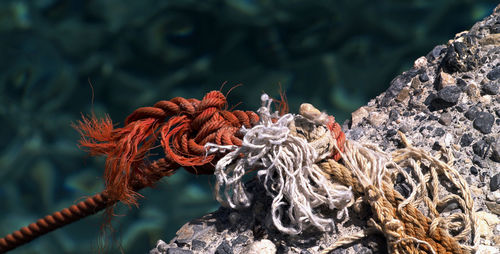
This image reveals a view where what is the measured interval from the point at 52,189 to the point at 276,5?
5.11ft

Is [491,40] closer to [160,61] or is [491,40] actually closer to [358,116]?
[358,116]

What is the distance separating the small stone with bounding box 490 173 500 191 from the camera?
1.49m

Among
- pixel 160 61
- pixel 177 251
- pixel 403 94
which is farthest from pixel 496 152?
pixel 160 61

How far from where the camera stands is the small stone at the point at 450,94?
1.68 m

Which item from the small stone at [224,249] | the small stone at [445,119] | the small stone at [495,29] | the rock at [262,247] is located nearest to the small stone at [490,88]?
the small stone at [445,119]

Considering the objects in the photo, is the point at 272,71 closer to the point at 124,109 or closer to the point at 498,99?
the point at 124,109

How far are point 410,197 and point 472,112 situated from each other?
0.42m

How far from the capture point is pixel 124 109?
2.71m

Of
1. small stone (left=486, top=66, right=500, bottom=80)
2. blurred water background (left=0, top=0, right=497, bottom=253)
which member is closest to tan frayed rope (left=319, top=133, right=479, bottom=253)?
small stone (left=486, top=66, right=500, bottom=80)

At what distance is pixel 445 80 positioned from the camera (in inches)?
68.5

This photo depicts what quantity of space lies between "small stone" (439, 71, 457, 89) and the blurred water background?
36.1 inches

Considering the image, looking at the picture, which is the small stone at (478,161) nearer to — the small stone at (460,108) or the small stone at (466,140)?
the small stone at (466,140)

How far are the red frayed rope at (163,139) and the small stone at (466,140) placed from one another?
0.65 metres

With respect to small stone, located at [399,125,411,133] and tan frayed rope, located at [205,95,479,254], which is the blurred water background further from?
tan frayed rope, located at [205,95,479,254]
